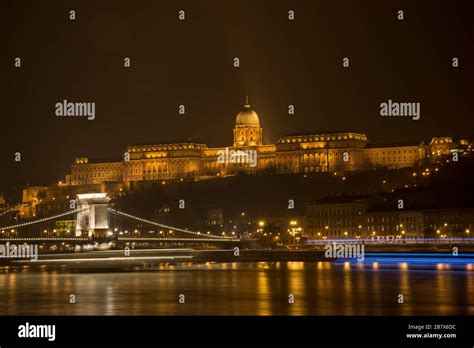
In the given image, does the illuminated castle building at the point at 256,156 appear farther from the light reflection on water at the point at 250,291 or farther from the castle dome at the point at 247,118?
the light reflection on water at the point at 250,291

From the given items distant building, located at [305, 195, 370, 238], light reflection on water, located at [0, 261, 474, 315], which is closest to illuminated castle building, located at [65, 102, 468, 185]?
distant building, located at [305, 195, 370, 238]

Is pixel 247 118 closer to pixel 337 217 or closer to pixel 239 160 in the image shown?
pixel 239 160

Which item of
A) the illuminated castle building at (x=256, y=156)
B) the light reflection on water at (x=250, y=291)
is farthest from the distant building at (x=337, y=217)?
the light reflection on water at (x=250, y=291)

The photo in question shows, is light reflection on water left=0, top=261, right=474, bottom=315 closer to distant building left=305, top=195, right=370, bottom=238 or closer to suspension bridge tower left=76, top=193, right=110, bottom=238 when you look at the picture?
suspension bridge tower left=76, top=193, right=110, bottom=238

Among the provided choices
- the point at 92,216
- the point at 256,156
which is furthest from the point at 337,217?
the point at 256,156
